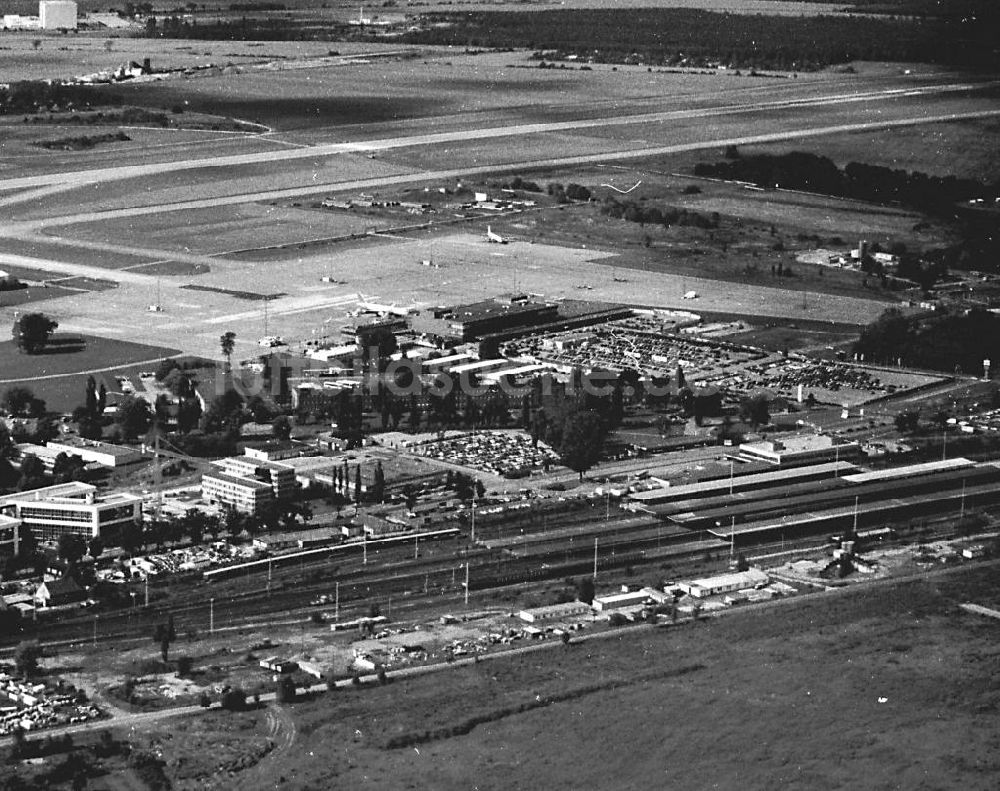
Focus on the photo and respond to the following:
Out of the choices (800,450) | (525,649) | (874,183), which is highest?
(874,183)

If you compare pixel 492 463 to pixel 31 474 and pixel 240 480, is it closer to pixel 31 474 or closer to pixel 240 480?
pixel 240 480

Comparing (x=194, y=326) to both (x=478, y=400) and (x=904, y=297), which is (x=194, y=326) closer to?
(x=478, y=400)

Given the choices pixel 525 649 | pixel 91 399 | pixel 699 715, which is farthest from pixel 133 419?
pixel 699 715

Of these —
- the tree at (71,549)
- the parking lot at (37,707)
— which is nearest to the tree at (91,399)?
the tree at (71,549)

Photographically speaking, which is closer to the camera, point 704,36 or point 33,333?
point 33,333

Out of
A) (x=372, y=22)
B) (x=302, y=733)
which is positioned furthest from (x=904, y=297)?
Result: (x=372, y=22)

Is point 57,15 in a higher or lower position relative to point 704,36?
lower
